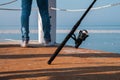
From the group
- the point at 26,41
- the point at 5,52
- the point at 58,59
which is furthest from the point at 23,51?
the point at 58,59

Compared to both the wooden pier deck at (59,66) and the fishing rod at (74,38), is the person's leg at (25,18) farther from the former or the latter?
the fishing rod at (74,38)

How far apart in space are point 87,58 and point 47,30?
1.24m

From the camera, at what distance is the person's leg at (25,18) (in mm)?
4621

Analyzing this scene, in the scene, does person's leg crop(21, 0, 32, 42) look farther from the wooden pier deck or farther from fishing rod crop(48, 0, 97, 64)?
fishing rod crop(48, 0, 97, 64)

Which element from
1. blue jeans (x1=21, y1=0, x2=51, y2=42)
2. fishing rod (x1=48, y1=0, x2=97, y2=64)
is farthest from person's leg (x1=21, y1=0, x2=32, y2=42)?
fishing rod (x1=48, y1=0, x2=97, y2=64)

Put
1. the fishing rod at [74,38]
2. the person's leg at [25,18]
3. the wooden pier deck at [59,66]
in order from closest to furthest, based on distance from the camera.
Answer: the wooden pier deck at [59,66] < the fishing rod at [74,38] < the person's leg at [25,18]

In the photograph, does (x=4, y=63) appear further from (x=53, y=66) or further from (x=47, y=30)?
(x=47, y=30)

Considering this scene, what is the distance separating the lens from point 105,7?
4.71 m

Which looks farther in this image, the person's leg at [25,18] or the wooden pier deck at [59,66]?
the person's leg at [25,18]

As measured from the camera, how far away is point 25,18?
15.3 ft

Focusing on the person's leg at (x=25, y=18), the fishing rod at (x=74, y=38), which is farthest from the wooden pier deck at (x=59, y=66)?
the person's leg at (x=25, y=18)

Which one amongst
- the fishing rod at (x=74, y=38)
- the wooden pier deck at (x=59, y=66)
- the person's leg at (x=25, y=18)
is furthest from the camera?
the person's leg at (x=25, y=18)

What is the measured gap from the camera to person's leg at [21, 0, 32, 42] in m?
4.62

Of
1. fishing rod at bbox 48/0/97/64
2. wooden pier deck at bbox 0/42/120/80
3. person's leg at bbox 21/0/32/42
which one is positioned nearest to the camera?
wooden pier deck at bbox 0/42/120/80
